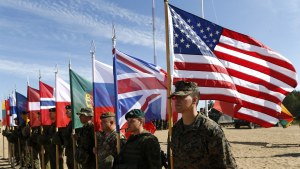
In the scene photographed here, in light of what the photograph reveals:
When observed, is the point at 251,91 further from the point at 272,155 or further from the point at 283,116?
the point at 272,155

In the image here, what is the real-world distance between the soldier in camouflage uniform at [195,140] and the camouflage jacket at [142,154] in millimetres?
572

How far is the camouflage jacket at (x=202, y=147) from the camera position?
10.4ft

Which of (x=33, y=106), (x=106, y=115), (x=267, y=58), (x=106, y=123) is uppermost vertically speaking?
(x=267, y=58)

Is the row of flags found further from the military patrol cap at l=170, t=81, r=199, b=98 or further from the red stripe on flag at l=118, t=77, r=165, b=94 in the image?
the military patrol cap at l=170, t=81, r=199, b=98

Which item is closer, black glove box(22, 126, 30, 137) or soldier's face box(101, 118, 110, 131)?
soldier's face box(101, 118, 110, 131)

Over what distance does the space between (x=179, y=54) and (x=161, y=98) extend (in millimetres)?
1036

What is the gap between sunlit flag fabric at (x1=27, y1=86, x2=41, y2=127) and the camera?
399 inches

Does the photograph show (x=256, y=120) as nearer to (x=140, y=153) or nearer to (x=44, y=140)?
(x=140, y=153)

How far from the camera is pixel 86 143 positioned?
622 cm

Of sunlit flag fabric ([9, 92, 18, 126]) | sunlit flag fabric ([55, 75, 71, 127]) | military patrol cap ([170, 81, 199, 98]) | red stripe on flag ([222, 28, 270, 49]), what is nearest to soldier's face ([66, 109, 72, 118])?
sunlit flag fabric ([55, 75, 71, 127])

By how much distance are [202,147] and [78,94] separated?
419cm

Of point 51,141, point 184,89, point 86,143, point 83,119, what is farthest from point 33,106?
point 184,89

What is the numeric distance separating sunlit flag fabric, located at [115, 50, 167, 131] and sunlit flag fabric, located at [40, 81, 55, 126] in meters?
4.44

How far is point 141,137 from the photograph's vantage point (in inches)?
165
